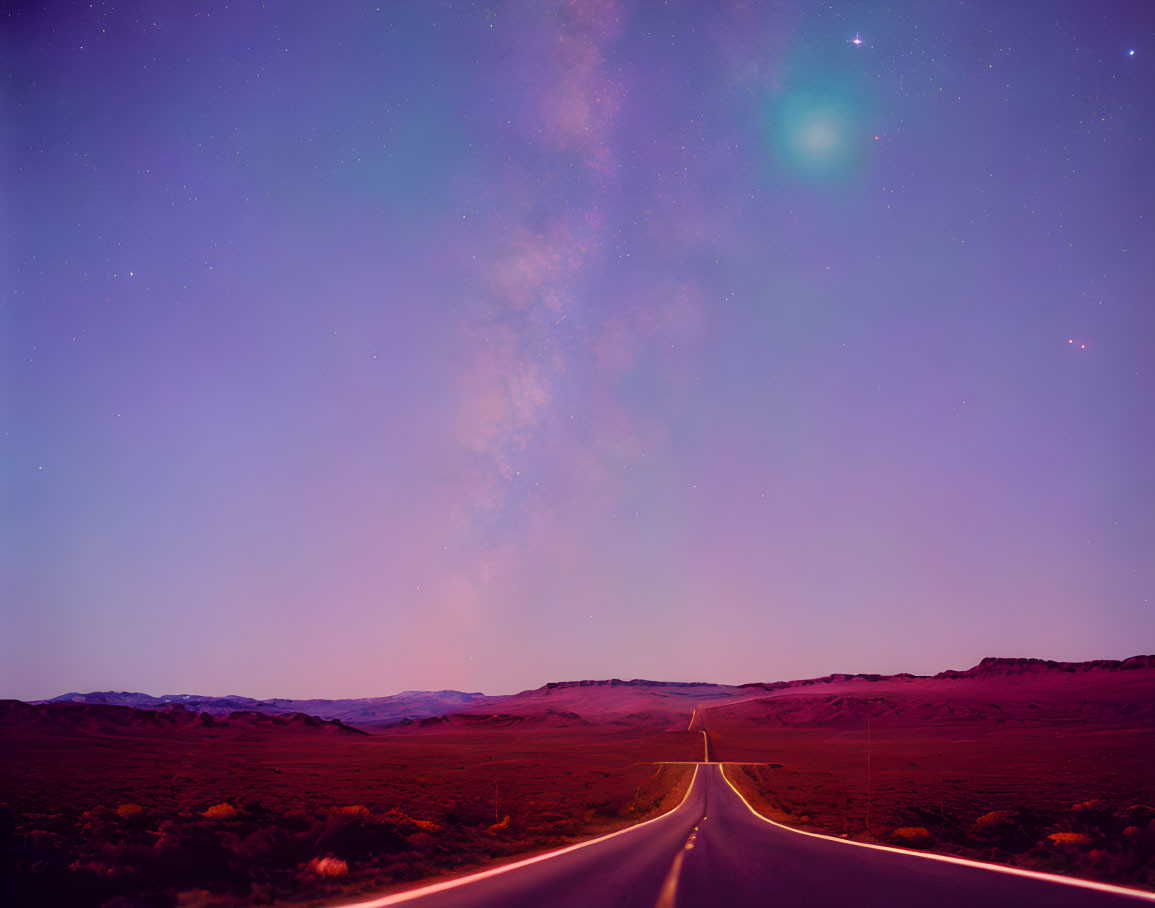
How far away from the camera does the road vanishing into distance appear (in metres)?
8.41

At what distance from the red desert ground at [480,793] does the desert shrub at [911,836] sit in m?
0.17

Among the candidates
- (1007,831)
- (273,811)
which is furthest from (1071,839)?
(273,811)

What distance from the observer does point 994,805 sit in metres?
33.0

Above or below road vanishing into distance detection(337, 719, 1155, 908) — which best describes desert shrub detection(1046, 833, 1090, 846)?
below

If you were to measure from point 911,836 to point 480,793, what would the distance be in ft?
98.4

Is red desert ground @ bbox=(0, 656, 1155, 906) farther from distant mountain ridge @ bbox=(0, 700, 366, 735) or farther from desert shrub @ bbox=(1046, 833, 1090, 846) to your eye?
distant mountain ridge @ bbox=(0, 700, 366, 735)

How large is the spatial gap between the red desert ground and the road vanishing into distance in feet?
5.02

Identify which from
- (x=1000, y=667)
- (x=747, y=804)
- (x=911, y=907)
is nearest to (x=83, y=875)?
(x=911, y=907)

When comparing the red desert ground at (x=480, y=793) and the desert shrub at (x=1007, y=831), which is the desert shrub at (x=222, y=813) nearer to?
the red desert ground at (x=480, y=793)

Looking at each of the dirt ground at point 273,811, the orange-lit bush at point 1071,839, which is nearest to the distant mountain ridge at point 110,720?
the dirt ground at point 273,811

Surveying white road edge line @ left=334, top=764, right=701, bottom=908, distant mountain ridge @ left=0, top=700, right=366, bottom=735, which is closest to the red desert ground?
distant mountain ridge @ left=0, top=700, right=366, bottom=735

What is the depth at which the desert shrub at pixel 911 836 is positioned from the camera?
698 inches

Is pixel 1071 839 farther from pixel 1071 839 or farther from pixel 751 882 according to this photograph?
pixel 751 882

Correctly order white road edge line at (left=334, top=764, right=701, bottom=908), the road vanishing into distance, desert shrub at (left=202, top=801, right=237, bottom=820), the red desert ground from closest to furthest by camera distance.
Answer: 1. the road vanishing into distance
2. white road edge line at (left=334, top=764, right=701, bottom=908)
3. the red desert ground
4. desert shrub at (left=202, top=801, right=237, bottom=820)
